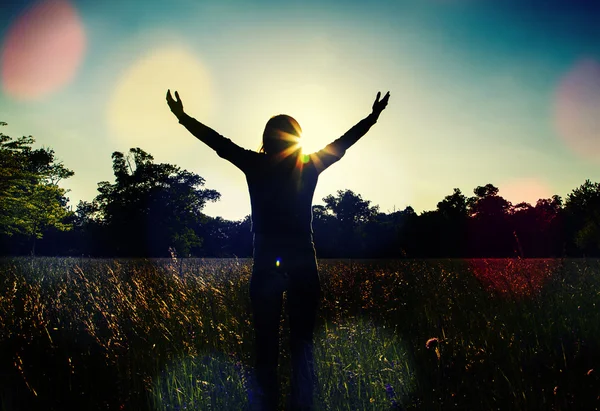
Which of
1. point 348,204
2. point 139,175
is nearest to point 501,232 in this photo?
point 348,204

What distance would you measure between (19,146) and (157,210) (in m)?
23.5

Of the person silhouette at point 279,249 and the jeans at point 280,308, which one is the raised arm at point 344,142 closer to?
the person silhouette at point 279,249

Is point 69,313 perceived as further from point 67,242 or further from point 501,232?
point 67,242

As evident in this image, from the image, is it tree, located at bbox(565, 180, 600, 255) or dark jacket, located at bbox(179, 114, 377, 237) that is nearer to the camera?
dark jacket, located at bbox(179, 114, 377, 237)

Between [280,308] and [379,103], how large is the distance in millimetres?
2000

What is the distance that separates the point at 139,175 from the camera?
45156 millimetres

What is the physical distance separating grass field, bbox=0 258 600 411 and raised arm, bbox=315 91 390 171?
5.04 feet

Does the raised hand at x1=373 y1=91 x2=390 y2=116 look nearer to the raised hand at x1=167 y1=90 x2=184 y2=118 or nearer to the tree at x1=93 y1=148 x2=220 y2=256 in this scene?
the raised hand at x1=167 y1=90 x2=184 y2=118

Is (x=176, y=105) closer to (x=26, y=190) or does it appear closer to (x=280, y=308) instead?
(x=280, y=308)

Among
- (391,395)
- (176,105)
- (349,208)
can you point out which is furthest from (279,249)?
(349,208)

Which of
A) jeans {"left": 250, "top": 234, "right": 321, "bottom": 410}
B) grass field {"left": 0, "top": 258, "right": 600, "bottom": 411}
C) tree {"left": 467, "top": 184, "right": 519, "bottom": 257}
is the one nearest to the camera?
jeans {"left": 250, "top": 234, "right": 321, "bottom": 410}

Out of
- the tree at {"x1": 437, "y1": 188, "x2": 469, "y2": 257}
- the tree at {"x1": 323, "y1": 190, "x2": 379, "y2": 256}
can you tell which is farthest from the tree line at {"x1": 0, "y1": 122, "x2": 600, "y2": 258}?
the tree at {"x1": 323, "y1": 190, "x2": 379, "y2": 256}

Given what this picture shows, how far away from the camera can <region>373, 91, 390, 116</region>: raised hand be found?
3.05 metres

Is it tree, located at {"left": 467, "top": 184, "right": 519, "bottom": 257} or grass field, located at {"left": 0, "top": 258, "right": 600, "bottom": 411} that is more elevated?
tree, located at {"left": 467, "top": 184, "right": 519, "bottom": 257}
